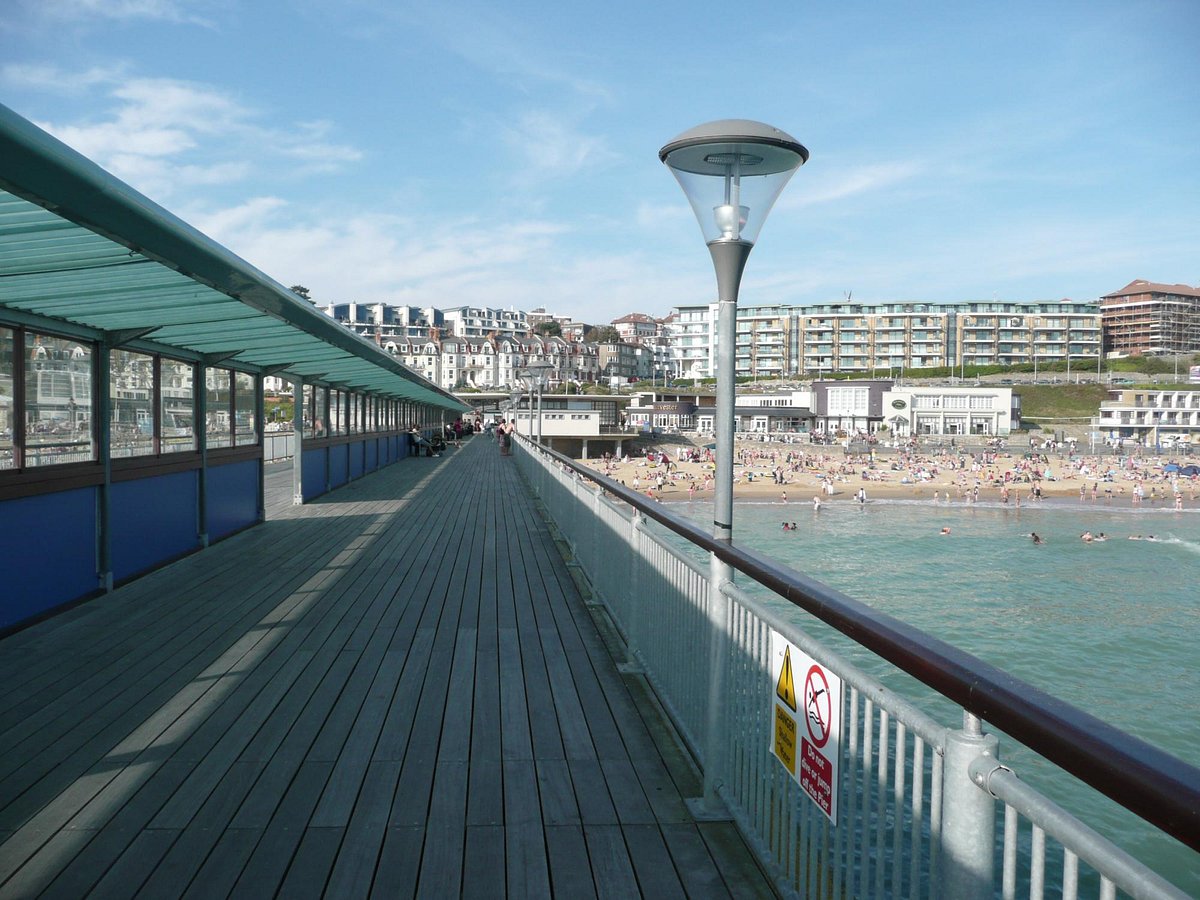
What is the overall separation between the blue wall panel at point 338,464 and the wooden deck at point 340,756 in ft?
32.2

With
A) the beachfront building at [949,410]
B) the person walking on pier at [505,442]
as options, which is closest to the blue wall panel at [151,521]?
the person walking on pier at [505,442]

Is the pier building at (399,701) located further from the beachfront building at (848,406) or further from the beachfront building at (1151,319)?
the beachfront building at (1151,319)

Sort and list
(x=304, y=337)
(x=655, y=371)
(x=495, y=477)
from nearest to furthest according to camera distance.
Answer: (x=304, y=337) < (x=495, y=477) < (x=655, y=371)

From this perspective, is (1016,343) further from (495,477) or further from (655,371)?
(495,477)

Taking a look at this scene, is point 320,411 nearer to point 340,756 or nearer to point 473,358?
point 340,756

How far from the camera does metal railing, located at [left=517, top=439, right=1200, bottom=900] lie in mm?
1260

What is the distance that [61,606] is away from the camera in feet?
21.8

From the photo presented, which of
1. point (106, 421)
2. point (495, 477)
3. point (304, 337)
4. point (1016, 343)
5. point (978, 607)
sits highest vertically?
point (1016, 343)

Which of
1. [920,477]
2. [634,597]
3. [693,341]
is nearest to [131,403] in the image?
[634,597]

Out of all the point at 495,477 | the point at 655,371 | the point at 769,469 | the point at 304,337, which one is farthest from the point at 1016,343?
the point at 304,337

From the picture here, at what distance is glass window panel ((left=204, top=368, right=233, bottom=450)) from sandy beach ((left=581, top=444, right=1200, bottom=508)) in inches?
1524

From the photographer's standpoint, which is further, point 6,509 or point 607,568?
point 607,568

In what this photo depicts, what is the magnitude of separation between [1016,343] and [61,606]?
452 ft

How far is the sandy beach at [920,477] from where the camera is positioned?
54781 millimetres
